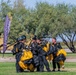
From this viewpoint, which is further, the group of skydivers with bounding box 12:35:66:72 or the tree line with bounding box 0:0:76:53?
the tree line with bounding box 0:0:76:53

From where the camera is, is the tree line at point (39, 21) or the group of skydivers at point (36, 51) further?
the tree line at point (39, 21)

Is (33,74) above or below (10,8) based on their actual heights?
below

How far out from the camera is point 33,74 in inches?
741

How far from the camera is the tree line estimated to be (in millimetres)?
62062

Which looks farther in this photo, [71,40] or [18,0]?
[18,0]

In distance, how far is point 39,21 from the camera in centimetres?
6312

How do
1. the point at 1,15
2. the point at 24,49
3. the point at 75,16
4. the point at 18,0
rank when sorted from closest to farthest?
the point at 24,49 < the point at 1,15 < the point at 75,16 < the point at 18,0

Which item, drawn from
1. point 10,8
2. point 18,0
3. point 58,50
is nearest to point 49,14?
point 10,8

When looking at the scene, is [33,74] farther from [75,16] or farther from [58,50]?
[75,16]

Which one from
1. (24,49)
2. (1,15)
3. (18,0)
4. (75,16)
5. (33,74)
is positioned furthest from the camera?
(18,0)

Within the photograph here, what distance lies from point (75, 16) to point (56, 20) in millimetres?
5567

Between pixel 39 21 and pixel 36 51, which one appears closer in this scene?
pixel 36 51

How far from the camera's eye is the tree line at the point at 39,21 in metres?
62.1

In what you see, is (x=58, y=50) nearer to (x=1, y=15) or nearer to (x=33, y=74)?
(x=33, y=74)
